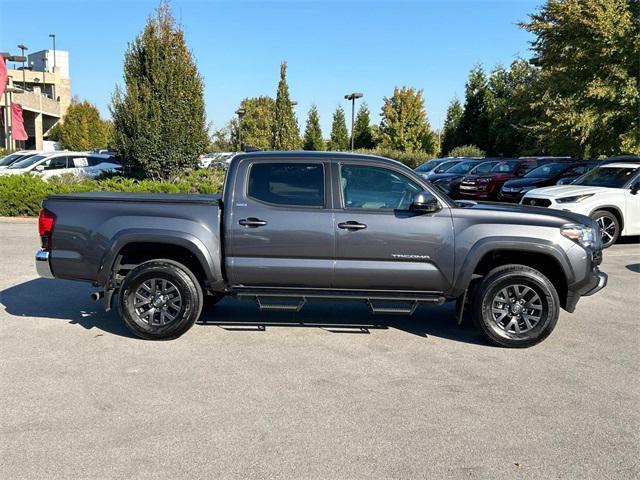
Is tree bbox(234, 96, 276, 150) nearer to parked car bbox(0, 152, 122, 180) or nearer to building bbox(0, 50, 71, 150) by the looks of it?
building bbox(0, 50, 71, 150)

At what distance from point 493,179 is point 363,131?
112ft

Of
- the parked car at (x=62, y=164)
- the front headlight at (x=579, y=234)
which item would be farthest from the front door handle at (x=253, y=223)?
the parked car at (x=62, y=164)

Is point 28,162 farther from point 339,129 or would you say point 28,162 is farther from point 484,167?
point 339,129

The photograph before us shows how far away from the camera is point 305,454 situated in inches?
143

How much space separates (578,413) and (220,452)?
2.62 metres

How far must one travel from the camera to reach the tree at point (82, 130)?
5612cm

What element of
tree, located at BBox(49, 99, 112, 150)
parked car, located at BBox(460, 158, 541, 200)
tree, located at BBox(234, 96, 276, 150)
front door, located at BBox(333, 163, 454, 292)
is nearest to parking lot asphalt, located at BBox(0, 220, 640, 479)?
front door, located at BBox(333, 163, 454, 292)

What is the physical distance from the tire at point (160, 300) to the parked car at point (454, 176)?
16281 millimetres

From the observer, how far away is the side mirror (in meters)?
5.48

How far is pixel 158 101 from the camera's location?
1536 cm

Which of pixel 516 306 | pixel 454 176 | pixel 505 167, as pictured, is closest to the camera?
pixel 516 306

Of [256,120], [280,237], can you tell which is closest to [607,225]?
[280,237]

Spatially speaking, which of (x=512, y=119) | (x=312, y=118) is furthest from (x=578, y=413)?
(x=312, y=118)

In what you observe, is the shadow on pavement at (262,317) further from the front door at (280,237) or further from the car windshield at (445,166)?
the car windshield at (445,166)
